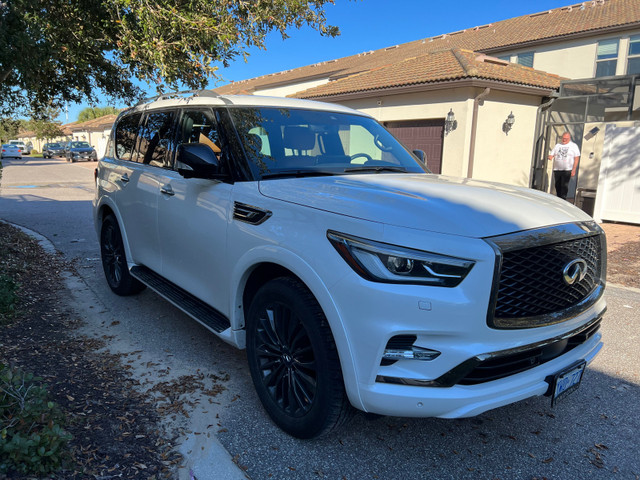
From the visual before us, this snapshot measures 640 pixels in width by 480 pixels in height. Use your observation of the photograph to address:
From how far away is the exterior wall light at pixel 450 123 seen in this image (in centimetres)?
1337

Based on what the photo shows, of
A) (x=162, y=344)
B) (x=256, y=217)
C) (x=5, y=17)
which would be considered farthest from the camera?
(x=5, y=17)

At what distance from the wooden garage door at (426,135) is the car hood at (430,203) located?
1138 cm

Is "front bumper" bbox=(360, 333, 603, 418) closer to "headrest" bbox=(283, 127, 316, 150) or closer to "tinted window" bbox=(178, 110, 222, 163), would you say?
"headrest" bbox=(283, 127, 316, 150)

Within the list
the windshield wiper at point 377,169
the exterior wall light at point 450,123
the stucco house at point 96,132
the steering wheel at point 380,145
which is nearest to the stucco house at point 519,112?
the exterior wall light at point 450,123

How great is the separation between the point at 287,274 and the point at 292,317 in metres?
0.25

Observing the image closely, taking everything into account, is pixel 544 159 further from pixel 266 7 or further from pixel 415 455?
pixel 415 455

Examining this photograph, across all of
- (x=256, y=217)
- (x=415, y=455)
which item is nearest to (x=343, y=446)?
(x=415, y=455)

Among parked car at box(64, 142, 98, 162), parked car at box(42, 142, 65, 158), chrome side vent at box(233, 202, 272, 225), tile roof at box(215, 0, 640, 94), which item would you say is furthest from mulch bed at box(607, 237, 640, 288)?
parked car at box(42, 142, 65, 158)

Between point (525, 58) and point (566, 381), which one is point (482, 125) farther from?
point (566, 381)

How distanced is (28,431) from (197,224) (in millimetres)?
1592

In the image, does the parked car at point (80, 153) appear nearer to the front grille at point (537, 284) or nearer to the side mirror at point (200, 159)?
the side mirror at point (200, 159)

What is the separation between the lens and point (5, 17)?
5000 millimetres

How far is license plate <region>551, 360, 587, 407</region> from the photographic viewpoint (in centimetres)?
243

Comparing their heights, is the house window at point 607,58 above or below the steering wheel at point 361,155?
above
